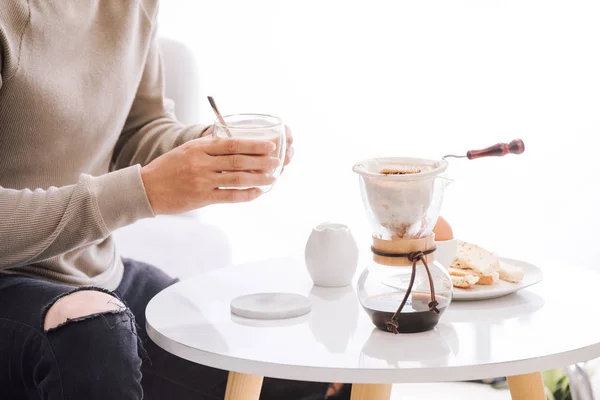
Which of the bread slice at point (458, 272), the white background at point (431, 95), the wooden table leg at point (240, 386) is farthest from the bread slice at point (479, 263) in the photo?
the white background at point (431, 95)

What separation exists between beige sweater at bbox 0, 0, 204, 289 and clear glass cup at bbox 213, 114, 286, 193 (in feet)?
0.49

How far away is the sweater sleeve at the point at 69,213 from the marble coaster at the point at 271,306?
193 millimetres

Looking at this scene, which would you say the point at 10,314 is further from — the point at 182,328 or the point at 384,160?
the point at 384,160

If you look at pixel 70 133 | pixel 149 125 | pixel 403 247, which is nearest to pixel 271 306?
pixel 403 247

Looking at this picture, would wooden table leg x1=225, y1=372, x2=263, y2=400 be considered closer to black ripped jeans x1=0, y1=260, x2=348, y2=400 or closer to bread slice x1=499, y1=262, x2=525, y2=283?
black ripped jeans x1=0, y1=260, x2=348, y2=400

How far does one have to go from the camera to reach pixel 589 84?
2.52 m

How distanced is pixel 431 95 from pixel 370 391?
1.61 m

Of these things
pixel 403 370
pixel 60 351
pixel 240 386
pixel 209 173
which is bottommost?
pixel 240 386

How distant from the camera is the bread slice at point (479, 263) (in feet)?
4.03

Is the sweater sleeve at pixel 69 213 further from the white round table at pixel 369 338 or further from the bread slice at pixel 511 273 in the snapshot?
the bread slice at pixel 511 273

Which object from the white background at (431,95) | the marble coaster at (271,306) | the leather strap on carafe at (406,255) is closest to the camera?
the leather strap on carafe at (406,255)

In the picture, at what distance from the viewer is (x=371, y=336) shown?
106 centimetres

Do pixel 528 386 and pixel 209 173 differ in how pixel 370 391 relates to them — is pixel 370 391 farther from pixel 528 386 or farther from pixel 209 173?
pixel 209 173

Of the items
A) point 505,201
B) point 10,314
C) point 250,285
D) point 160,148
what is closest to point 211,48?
point 505,201
